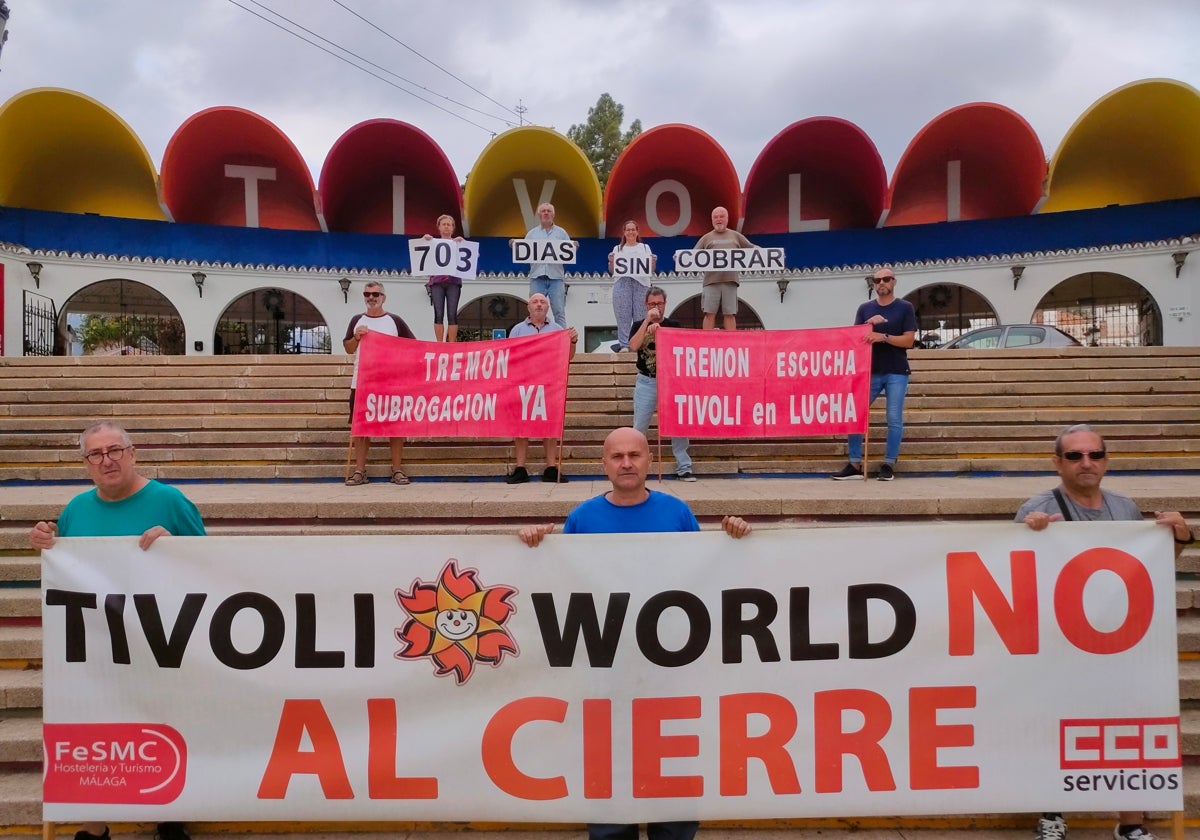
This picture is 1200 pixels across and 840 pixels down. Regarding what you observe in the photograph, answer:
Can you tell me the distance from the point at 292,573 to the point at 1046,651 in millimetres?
2972

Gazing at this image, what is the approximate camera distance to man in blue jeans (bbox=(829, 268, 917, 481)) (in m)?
6.41

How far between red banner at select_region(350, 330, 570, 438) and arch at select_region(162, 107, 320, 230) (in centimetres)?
1404

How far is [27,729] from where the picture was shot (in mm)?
3379

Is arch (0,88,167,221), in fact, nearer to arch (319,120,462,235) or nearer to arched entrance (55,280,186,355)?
arched entrance (55,280,186,355)

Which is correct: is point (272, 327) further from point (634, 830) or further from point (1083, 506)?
point (1083, 506)

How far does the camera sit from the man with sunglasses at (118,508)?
2.84 meters

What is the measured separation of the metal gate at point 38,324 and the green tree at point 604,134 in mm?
26444

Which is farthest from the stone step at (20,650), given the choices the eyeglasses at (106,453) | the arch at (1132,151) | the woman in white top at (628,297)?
the arch at (1132,151)

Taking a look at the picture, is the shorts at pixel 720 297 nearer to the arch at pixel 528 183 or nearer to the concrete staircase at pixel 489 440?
the concrete staircase at pixel 489 440

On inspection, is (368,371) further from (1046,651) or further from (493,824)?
(1046,651)

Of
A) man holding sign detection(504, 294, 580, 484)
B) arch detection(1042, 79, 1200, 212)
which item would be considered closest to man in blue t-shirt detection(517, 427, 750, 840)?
man holding sign detection(504, 294, 580, 484)

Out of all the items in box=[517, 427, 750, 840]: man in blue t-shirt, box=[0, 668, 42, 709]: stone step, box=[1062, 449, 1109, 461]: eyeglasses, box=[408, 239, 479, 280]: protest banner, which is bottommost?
box=[0, 668, 42, 709]: stone step

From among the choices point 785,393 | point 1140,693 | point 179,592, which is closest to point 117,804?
point 179,592

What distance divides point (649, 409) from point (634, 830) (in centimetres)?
437
